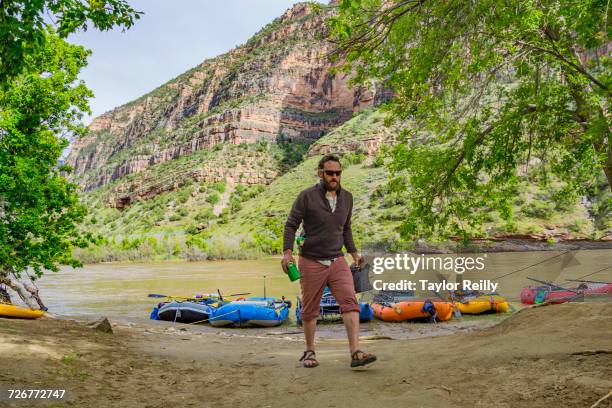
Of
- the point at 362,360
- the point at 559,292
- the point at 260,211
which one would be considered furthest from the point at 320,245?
the point at 260,211

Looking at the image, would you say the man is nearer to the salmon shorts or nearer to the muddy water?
the salmon shorts

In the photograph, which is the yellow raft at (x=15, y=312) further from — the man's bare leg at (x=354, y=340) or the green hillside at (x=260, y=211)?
the green hillside at (x=260, y=211)

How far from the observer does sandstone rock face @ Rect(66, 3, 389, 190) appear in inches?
5330

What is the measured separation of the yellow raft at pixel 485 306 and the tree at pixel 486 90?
7.53 metres

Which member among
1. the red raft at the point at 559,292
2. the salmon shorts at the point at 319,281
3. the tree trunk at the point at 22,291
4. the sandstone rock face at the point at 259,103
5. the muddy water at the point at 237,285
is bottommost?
the muddy water at the point at 237,285

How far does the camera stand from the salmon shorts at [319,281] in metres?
4.85

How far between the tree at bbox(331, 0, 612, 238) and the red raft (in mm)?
5464

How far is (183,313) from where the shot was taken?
17125 millimetres

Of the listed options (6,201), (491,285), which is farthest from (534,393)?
(491,285)

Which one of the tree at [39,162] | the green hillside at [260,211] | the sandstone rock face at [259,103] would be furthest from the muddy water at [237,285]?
the sandstone rock face at [259,103]

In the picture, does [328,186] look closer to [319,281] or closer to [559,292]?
[319,281]

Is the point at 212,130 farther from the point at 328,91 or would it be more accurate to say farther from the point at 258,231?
the point at 258,231

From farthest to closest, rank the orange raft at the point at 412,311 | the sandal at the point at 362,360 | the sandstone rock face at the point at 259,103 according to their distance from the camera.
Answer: the sandstone rock face at the point at 259,103 → the orange raft at the point at 412,311 → the sandal at the point at 362,360

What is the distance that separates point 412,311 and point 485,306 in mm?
3477
